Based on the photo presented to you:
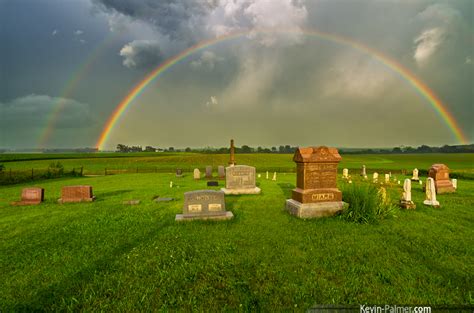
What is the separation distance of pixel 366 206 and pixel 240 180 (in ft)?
25.7

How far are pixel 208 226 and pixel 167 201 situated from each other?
5492 mm

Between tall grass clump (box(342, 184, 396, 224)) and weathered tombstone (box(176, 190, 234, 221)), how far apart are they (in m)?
4.22

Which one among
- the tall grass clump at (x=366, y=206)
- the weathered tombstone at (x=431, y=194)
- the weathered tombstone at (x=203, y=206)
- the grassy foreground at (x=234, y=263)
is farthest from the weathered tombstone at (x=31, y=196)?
the weathered tombstone at (x=431, y=194)

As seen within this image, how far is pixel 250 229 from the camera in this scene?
23.2ft

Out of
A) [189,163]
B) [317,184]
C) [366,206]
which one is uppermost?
[317,184]

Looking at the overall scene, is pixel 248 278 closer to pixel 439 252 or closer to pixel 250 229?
pixel 250 229

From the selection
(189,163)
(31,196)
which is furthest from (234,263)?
(189,163)

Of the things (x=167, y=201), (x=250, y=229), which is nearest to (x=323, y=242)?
(x=250, y=229)

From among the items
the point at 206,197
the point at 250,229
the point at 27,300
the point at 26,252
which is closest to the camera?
the point at 27,300

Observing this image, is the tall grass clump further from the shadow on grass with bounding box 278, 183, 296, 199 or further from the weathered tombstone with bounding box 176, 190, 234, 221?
the shadow on grass with bounding box 278, 183, 296, 199

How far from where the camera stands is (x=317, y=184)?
28.4 ft

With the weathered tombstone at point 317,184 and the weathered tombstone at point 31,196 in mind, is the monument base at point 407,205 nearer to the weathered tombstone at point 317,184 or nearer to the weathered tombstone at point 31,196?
the weathered tombstone at point 317,184

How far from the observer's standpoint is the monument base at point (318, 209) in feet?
26.9

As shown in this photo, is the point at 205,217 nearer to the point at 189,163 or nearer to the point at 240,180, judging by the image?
the point at 240,180
